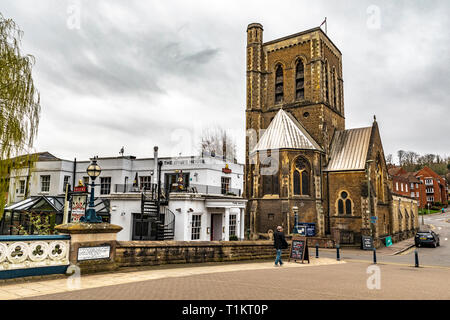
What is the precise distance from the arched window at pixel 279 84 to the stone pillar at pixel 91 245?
30183mm

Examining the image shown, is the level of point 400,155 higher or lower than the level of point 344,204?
higher

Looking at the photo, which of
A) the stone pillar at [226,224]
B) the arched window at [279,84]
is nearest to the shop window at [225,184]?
the stone pillar at [226,224]

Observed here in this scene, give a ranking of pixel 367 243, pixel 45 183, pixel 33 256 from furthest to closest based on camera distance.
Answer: pixel 45 183, pixel 367 243, pixel 33 256

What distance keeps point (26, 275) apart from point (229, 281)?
→ 4.83m

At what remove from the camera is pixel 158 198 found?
67.7ft

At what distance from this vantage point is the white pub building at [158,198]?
71.1 feet

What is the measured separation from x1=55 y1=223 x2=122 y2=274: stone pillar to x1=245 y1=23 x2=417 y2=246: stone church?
64.9ft

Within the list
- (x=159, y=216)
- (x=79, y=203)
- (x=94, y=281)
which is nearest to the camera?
(x=94, y=281)

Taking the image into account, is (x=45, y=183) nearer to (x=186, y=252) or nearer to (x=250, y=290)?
(x=186, y=252)

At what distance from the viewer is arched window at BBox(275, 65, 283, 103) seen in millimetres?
36781

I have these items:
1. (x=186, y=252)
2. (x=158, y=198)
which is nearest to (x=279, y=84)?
(x=158, y=198)

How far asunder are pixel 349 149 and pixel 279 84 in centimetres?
1061

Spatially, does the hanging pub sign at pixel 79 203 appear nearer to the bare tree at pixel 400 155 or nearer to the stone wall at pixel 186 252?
the stone wall at pixel 186 252

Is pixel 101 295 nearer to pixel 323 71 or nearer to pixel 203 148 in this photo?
pixel 323 71
